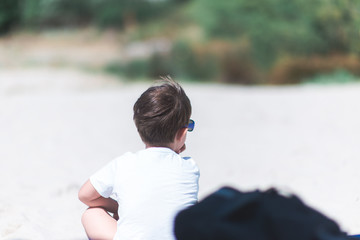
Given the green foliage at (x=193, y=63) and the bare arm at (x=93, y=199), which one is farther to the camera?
the green foliage at (x=193, y=63)

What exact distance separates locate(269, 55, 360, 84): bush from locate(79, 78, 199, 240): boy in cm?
1393

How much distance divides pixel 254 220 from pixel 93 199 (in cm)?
83

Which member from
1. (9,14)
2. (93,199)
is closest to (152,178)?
(93,199)

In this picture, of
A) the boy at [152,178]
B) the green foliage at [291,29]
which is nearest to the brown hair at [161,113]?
the boy at [152,178]

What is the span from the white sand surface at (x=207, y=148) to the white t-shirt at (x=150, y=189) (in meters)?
1.06

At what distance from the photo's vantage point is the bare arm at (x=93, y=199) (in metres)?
2.02

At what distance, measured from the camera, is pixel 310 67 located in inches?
604

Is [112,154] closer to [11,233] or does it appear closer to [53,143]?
[53,143]

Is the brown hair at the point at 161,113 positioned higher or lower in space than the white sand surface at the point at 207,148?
higher

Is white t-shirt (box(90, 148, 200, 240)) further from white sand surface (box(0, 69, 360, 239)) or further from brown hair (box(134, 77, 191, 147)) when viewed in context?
white sand surface (box(0, 69, 360, 239))

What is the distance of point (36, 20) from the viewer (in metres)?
22.9

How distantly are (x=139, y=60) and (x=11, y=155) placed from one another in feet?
45.2

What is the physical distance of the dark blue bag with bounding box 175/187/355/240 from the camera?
155cm

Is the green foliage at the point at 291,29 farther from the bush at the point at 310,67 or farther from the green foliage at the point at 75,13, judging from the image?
the green foliage at the point at 75,13
